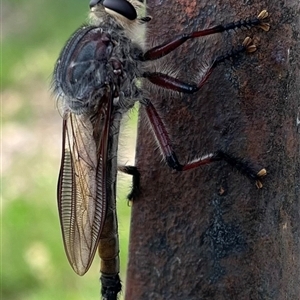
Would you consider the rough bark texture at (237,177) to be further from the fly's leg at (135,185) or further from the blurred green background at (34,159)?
the blurred green background at (34,159)

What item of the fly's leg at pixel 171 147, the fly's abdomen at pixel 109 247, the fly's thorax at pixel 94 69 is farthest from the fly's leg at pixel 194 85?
the fly's abdomen at pixel 109 247

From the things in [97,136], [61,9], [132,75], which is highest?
[61,9]

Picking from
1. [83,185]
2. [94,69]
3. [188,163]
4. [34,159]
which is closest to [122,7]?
[94,69]

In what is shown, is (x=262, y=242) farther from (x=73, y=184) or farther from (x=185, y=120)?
(x=73, y=184)

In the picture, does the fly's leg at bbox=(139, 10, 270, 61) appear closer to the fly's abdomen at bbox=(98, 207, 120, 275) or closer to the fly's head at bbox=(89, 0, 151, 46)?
the fly's head at bbox=(89, 0, 151, 46)

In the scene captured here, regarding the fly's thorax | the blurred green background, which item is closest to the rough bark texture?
the blurred green background

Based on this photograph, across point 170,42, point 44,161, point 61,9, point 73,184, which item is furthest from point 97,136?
point 61,9
